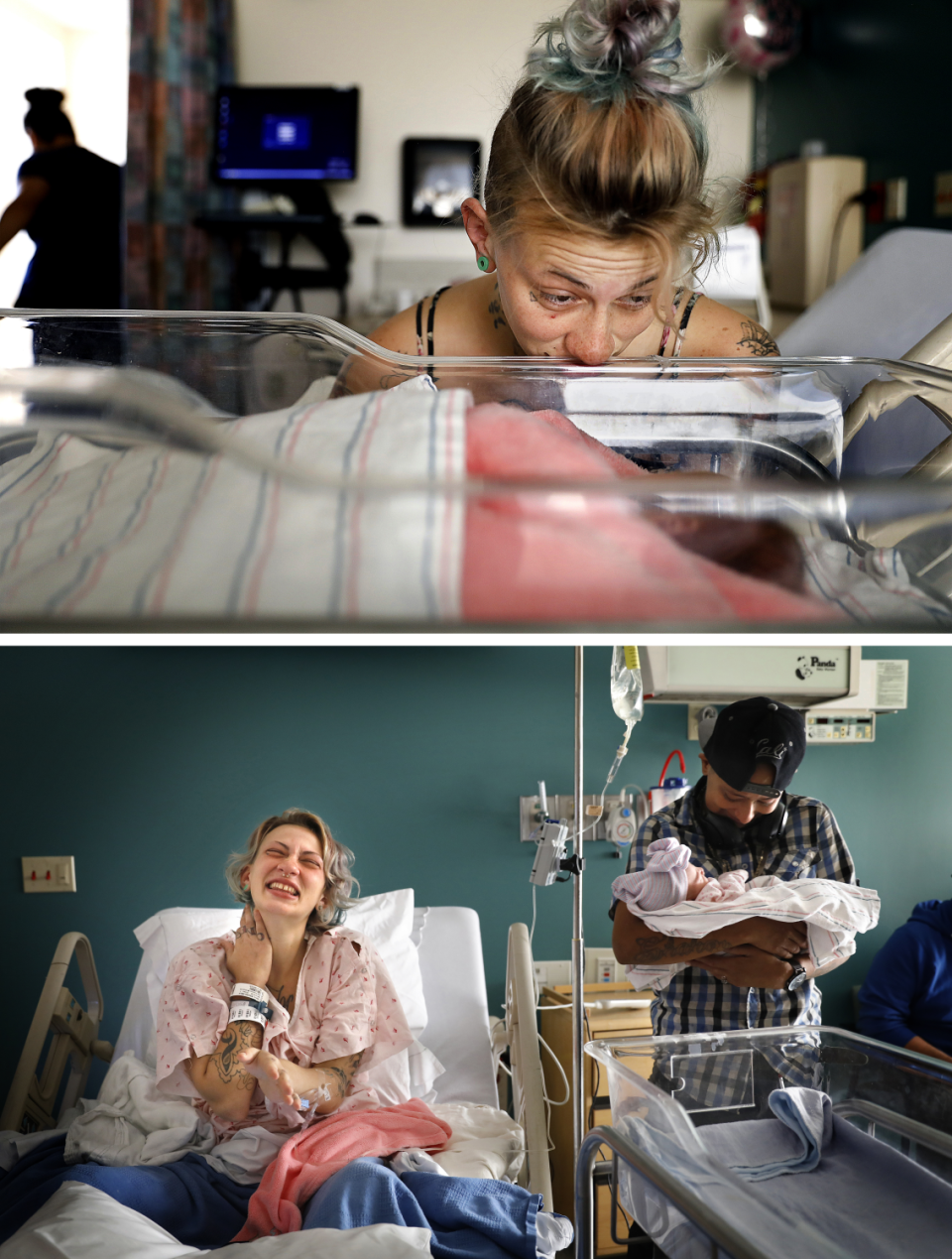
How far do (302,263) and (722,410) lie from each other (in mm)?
3555

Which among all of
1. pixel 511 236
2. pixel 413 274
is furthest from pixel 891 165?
pixel 511 236

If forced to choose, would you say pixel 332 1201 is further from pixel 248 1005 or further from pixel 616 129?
pixel 616 129

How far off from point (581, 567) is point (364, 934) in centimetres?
189

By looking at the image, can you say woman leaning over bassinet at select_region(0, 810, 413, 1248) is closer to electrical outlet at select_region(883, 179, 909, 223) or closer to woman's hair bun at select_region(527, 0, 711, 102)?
woman's hair bun at select_region(527, 0, 711, 102)

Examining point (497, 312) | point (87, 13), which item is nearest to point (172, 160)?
point (87, 13)

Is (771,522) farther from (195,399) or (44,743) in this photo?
(44,743)

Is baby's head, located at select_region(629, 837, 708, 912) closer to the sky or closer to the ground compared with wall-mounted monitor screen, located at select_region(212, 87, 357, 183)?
closer to the ground

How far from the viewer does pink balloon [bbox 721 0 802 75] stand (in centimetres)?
369

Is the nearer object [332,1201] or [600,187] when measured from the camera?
[600,187]

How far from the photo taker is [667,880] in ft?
5.12

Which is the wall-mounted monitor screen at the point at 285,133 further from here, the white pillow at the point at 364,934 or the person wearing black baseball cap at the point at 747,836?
the person wearing black baseball cap at the point at 747,836

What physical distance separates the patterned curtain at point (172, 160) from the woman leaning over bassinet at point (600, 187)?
275 cm

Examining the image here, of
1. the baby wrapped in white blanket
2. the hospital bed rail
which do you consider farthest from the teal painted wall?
the baby wrapped in white blanket

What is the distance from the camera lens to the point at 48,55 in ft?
12.4
